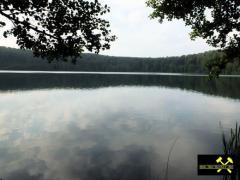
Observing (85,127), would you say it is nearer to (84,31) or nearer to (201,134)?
(201,134)

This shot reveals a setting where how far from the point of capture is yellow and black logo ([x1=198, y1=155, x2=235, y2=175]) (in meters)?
8.48

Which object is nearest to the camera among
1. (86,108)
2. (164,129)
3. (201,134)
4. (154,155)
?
(154,155)

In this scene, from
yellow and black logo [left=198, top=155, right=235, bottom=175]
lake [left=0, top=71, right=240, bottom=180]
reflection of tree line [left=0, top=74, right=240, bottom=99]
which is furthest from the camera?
reflection of tree line [left=0, top=74, right=240, bottom=99]

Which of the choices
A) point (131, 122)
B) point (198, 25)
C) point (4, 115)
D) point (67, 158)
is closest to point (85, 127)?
point (131, 122)

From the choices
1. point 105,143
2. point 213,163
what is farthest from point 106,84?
point 213,163

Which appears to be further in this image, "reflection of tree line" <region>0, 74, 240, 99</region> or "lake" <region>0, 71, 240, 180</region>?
"reflection of tree line" <region>0, 74, 240, 99</region>

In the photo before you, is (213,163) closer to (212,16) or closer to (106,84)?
(212,16)

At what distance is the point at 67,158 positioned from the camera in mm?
21859

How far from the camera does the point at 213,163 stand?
8680mm

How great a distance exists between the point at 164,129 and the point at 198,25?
16.1 metres

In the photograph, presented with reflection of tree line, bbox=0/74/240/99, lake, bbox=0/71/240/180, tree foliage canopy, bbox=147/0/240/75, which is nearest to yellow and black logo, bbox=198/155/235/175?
lake, bbox=0/71/240/180

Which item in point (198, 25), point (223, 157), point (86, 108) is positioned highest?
point (198, 25)

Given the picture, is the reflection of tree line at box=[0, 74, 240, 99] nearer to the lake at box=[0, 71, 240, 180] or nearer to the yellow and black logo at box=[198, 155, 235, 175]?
the lake at box=[0, 71, 240, 180]

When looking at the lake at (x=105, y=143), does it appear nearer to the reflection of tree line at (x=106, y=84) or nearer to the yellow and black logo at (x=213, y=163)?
the yellow and black logo at (x=213, y=163)
